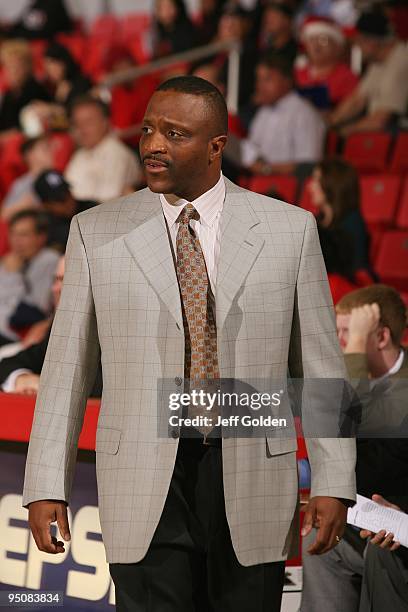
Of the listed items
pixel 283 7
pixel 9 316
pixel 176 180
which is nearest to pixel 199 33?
pixel 283 7

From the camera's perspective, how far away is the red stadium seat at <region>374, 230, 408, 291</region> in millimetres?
6148

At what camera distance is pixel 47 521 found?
203 cm

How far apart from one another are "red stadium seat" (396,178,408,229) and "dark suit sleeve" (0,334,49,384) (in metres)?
2.97

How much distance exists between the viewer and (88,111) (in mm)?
7316

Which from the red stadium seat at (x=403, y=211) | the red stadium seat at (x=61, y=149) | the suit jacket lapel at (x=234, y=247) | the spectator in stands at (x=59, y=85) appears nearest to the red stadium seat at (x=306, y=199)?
the red stadium seat at (x=403, y=211)

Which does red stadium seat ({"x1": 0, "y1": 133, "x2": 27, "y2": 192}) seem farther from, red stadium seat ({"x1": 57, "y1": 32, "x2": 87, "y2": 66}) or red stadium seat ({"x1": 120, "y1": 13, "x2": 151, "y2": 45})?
red stadium seat ({"x1": 120, "y1": 13, "x2": 151, "y2": 45})

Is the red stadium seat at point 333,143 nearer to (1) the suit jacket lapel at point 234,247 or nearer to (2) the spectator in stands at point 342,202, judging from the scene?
(2) the spectator in stands at point 342,202

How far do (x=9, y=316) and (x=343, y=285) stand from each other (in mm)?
2310

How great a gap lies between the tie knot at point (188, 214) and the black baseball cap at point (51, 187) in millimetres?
4758

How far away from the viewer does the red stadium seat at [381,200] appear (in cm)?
675

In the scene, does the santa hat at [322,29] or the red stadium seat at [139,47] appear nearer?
the santa hat at [322,29]

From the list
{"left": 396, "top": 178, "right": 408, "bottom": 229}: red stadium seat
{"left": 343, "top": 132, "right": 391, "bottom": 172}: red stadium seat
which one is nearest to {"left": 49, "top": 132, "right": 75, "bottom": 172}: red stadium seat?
{"left": 343, "top": 132, "right": 391, "bottom": 172}: red stadium seat

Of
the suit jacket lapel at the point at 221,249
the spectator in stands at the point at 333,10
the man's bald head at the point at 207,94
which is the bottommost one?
the suit jacket lapel at the point at 221,249

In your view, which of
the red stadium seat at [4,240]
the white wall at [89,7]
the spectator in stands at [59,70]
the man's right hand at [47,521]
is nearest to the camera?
the man's right hand at [47,521]
